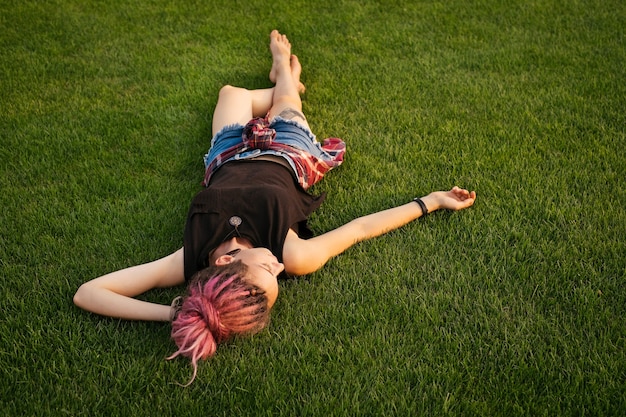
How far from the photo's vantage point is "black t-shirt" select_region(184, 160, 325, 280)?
276cm


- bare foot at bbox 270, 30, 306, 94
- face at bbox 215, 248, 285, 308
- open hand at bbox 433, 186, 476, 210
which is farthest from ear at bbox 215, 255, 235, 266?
→ bare foot at bbox 270, 30, 306, 94

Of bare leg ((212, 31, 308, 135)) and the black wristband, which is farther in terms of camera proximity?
bare leg ((212, 31, 308, 135))

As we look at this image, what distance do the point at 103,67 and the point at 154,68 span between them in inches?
16.8

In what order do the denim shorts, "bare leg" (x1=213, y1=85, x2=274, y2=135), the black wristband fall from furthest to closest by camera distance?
"bare leg" (x1=213, y1=85, x2=274, y2=135), the denim shorts, the black wristband

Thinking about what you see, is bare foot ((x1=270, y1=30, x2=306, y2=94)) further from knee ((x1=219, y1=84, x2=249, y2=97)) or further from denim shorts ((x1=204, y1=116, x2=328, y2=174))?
denim shorts ((x1=204, y1=116, x2=328, y2=174))

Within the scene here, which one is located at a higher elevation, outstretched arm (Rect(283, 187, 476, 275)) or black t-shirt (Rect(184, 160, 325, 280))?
black t-shirt (Rect(184, 160, 325, 280))

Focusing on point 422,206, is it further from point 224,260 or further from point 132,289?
point 132,289

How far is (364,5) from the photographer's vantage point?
18.1 feet

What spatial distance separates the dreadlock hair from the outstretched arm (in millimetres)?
354

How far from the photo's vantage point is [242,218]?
2.82 m

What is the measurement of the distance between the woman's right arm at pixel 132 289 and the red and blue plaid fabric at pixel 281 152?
2.54 feet

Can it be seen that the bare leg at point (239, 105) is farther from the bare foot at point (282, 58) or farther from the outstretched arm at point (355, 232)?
the outstretched arm at point (355, 232)

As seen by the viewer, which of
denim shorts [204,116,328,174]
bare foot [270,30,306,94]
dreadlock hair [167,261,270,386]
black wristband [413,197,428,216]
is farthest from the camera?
bare foot [270,30,306,94]

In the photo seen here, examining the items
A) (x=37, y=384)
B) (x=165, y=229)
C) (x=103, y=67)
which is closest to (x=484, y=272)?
(x=165, y=229)
